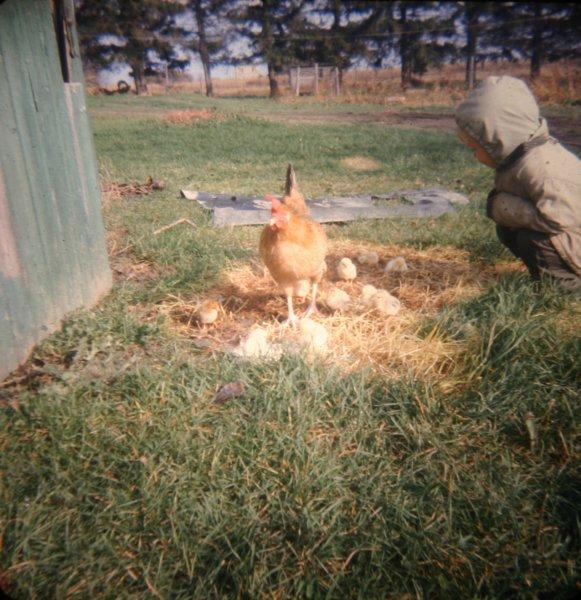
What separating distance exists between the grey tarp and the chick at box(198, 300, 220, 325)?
2.38 metres

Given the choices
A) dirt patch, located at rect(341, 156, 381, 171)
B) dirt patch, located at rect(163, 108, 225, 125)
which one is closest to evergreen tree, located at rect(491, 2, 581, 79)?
dirt patch, located at rect(163, 108, 225, 125)

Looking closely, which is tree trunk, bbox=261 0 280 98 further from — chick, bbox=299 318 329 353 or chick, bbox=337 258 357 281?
chick, bbox=299 318 329 353

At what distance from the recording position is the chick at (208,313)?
284 cm

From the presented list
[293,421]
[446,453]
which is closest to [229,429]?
[293,421]

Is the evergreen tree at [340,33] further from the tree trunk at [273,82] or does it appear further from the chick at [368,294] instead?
the chick at [368,294]

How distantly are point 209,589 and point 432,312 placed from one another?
7.47 ft

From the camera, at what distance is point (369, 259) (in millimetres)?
3939

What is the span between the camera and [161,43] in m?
29.0

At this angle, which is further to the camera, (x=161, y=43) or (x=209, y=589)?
(x=161, y=43)

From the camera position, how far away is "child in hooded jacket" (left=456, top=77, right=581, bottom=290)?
277 cm

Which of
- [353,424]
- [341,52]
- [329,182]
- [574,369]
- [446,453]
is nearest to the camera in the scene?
[446,453]

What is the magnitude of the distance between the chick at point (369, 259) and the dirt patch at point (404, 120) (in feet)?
29.2

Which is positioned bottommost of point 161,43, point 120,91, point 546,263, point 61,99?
point 546,263

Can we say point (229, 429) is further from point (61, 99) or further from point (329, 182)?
point (329, 182)
